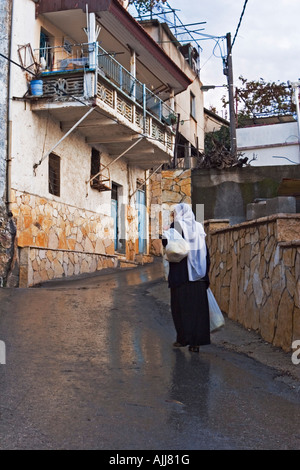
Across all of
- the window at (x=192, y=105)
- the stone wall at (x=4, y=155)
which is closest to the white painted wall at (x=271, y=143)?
the window at (x=192, y=105)

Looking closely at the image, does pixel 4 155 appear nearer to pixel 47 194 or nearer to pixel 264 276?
pixel 47 194

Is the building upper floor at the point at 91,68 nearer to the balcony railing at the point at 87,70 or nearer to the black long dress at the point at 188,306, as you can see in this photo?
the balcony railing at the point at 87,70

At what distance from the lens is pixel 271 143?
2538 centimetres

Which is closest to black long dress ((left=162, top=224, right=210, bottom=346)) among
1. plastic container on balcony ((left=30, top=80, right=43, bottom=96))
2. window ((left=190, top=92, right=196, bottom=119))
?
plastic container on balcony ((left=30, top=80, right=43, bottom=96))

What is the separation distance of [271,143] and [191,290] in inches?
809

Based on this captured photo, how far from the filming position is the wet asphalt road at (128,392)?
10.5ft

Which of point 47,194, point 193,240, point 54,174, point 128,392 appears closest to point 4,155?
point 47,194

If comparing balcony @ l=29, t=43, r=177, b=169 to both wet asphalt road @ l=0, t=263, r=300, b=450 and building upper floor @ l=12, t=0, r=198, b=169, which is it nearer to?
building upper floor @ l=12, t=0, r=198, b=169

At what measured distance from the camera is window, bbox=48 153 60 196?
14.0 meters

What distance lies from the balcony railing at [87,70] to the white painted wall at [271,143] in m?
8.50

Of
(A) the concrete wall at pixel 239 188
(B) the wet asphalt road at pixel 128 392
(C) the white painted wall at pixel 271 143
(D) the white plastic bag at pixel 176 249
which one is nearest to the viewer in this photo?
(B) the wet asphalt road at pixel 128 392

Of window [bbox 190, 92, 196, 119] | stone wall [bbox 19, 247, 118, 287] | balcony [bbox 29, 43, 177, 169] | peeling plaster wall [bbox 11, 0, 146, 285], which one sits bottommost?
stone wall [bbox 19, 247, 118, 287]

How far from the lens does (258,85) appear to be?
31.3 meters
